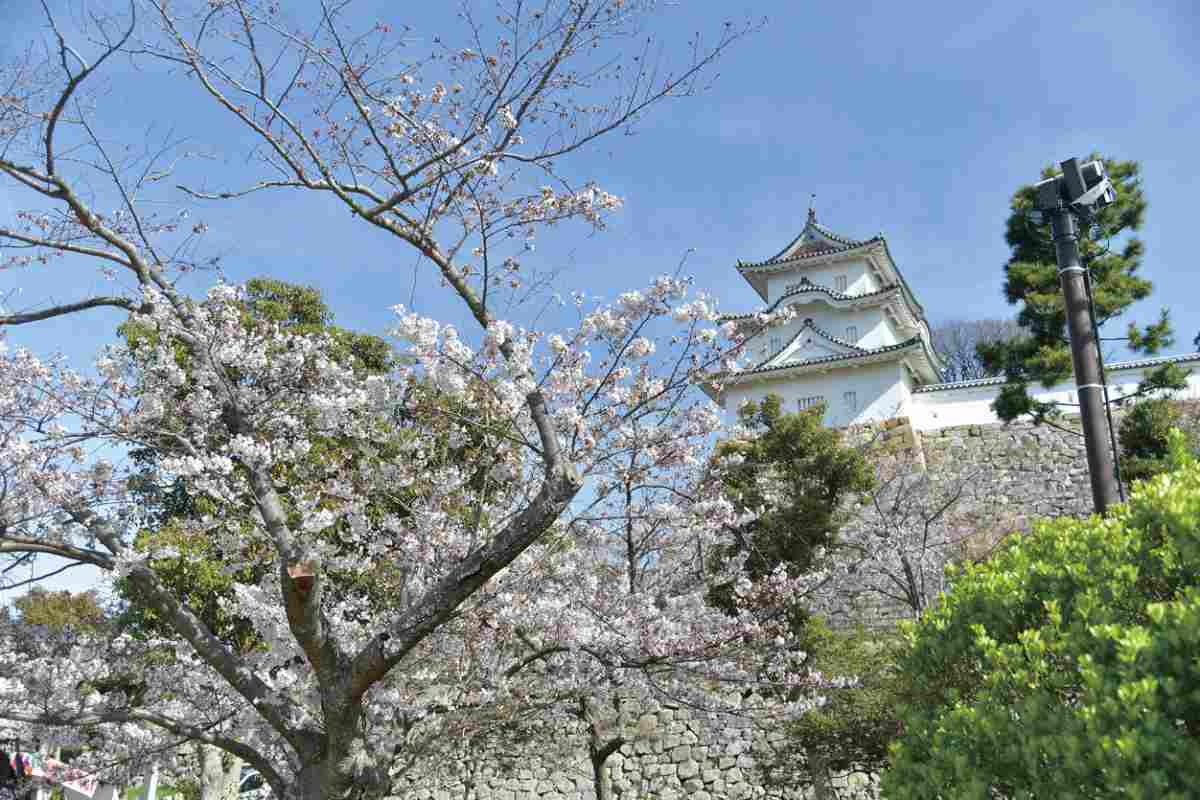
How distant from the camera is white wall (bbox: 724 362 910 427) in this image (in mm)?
21141

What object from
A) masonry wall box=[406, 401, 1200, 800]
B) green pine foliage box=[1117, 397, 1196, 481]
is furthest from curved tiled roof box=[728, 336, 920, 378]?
green pine foliage box=[1117, 397, 1196, 481]

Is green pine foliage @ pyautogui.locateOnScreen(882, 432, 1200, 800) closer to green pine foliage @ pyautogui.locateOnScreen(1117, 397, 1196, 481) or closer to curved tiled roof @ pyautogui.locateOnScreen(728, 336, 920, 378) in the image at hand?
green pine foliage @ pyautogui.locateOnScreen(1117, 397, 1196, 481)

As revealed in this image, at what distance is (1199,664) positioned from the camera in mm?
2504

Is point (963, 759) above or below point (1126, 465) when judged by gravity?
below

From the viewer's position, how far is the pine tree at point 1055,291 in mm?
13781

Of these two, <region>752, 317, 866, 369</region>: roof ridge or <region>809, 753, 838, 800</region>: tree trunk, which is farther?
<region>752, 317, 866, 369</region>: roof ridge

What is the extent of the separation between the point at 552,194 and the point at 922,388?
18.0 meters

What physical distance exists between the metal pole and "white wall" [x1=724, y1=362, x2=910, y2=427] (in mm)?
Answer: 15970

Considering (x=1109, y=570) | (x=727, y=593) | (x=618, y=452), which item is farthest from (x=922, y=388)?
(x=1109, y=570)

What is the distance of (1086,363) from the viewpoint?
455cm

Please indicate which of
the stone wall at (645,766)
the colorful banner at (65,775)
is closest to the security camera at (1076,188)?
the colorful banner at (65,775)

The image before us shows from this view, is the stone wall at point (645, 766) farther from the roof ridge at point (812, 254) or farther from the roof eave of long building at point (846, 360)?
the roof ridge at point (812, 254)

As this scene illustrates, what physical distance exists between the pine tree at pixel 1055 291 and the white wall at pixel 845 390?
5.92 meters

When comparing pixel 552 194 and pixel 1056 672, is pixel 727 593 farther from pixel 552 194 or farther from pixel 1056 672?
pixel 1056 672
